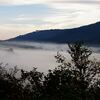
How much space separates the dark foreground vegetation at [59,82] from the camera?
36.6 m

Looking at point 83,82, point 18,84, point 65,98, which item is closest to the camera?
point 65,98

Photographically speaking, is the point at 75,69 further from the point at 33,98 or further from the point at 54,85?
the point at 33,98

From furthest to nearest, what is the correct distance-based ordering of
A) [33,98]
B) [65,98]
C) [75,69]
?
[75,69], [33,98], [65,98]

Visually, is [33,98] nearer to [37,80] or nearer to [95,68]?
[37,80]

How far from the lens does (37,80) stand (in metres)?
49.8

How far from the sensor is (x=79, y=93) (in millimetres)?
35125

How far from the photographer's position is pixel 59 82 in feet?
155

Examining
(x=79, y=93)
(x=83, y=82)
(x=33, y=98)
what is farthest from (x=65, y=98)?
(x=83, y=82)

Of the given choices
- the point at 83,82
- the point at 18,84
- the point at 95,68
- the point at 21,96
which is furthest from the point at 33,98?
the point at 95,68

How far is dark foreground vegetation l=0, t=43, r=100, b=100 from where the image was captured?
36562 millimetres

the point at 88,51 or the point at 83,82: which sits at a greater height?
the point at 88,51

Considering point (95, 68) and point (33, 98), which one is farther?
point (95, 68)

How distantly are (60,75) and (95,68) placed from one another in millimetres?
15580

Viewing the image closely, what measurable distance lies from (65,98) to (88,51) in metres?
29.1
